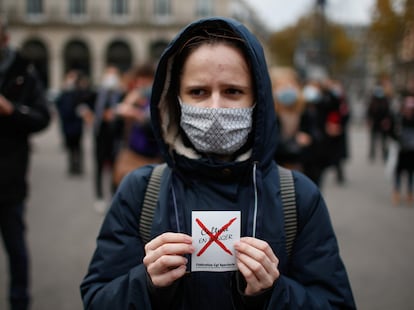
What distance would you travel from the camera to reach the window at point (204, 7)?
41125 mm

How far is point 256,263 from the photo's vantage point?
55.8 inches

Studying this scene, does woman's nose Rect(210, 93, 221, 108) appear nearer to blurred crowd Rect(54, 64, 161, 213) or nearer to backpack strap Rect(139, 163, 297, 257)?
backpack strap Rect(139, 163, 297, 257)

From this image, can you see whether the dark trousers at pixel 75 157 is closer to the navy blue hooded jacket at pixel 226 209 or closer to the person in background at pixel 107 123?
the person in background at pixel 107 123

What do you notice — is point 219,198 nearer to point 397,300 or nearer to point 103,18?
point 397,300

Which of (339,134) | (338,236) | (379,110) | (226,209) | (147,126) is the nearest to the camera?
(226,209)

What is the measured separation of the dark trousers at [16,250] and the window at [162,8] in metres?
40.8

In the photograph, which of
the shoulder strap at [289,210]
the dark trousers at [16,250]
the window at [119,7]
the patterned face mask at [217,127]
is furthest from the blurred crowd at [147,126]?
the window at [119,7]

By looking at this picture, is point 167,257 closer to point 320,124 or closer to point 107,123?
point 107,123

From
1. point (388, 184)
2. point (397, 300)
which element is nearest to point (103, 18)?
point (388, 184)

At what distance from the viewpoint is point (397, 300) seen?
4215 millimetres

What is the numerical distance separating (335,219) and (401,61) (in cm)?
1069

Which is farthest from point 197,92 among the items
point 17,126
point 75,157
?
point 75,157

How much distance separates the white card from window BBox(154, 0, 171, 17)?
1674 inches

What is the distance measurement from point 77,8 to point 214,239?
44512 millimetres
